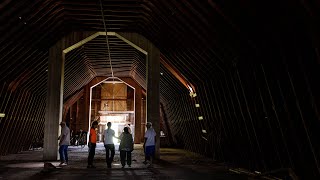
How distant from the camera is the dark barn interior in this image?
791cm

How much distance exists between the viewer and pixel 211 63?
12.8 meters

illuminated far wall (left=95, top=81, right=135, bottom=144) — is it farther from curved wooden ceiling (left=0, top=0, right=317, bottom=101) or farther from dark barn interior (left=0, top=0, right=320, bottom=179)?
curved wooden ceiling (left=0, top=0, right=317, bottom=101)

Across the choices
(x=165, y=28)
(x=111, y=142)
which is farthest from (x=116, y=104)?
(x=111, y=142)

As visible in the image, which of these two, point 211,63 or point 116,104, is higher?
point 116,104

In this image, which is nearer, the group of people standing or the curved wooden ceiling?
the curved wooden ceiling

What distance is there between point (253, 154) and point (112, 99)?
2560 centimetres

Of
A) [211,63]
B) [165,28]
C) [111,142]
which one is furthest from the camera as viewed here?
[165,28]

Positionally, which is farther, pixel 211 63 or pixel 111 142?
pixel 211 63

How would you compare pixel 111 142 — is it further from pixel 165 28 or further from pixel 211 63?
pixel 165 28

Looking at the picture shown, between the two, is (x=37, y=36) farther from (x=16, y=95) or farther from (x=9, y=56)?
(x=16, y=95)

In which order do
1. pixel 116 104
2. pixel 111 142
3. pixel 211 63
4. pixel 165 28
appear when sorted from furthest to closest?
pixel 116 104
pixel 165 28
pixel 211 63
pixel 111 142

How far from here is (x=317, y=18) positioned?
6.50m

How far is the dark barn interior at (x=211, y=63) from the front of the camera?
311 inches

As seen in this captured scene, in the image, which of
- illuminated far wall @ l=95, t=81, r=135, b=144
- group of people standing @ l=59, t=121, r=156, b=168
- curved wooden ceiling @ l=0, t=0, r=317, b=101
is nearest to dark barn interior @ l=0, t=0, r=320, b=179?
curved wooden ceiling @ l=0, t=0, r=317, b=101
